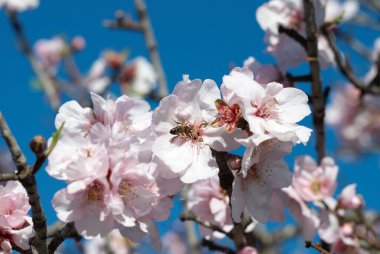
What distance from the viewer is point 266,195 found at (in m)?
1.64

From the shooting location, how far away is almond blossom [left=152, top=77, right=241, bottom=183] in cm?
152

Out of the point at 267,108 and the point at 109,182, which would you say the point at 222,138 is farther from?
the point at 109,182

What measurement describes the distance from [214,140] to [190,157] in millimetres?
87

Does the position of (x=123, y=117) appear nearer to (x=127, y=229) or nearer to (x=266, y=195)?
(x=127, y=229)

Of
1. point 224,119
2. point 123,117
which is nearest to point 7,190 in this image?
point 123,117

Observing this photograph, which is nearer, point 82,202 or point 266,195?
point 82,202

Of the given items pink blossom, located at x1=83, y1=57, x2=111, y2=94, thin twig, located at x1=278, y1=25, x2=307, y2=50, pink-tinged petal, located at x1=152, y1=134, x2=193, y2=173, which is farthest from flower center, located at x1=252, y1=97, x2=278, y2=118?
pink blossom, located at x1=83, y1=57, x2=111, y2=94

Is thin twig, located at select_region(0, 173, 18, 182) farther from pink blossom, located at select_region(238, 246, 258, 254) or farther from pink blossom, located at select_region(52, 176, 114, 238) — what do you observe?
pink blossom, located at select_region(238, 246, 258, 254)

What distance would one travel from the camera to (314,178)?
2.42 metres

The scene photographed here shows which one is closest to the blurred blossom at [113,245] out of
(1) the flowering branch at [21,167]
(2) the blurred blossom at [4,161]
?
(2) the blurred blossom at [4,161]

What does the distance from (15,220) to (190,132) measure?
554mm

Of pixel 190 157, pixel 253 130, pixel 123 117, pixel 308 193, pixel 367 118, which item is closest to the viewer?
pixel 253 130

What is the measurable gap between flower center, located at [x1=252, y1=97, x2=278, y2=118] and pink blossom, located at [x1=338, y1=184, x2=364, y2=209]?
1.04 meters

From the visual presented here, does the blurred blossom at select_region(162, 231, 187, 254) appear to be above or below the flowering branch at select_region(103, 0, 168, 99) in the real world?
below
